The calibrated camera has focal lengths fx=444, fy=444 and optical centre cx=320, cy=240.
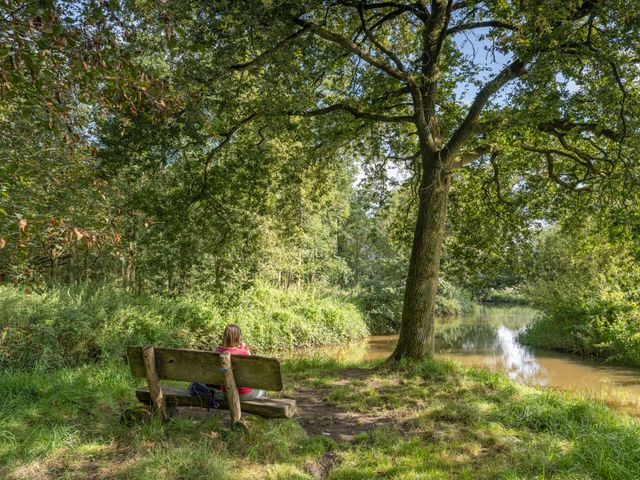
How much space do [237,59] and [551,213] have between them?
920 centimetres

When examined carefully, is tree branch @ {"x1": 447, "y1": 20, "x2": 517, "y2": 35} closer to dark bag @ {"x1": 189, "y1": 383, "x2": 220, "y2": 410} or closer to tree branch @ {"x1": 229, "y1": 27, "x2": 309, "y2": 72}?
tree branch @ {"x1": 229, "y1": 27, "x2": 309, "y2": 72}

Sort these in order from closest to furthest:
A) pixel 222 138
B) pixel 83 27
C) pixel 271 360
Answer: pixel 83 27, pixel 271 360, pixel 222 138

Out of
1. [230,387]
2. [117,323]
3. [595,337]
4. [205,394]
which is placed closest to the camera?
[230,387]

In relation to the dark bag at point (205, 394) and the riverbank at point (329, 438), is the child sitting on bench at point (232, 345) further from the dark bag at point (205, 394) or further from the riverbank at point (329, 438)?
the riverbank at point (329, 438)

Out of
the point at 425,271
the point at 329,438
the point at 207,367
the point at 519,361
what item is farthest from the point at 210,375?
the point at 519,361

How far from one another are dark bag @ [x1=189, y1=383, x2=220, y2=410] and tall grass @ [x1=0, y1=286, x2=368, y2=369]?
310 centimetres

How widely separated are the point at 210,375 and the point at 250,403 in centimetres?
51

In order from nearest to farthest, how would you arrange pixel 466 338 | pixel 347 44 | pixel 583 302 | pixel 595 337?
pixel 347 44 < pixel 595 337 < pixel 583 302 < pixel 466 338

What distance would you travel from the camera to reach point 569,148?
33.7ft

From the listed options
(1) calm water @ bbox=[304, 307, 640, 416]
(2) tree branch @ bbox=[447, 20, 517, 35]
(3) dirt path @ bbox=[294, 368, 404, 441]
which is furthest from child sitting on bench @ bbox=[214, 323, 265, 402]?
(1) calm water @ bbox=[304, 307, 640, 416]

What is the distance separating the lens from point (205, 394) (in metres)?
4.90

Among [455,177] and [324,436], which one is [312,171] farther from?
[324,436]

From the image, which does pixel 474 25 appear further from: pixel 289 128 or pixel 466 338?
pixel 466 338

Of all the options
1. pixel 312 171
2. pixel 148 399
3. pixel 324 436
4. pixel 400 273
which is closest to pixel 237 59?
pixel 312 171
